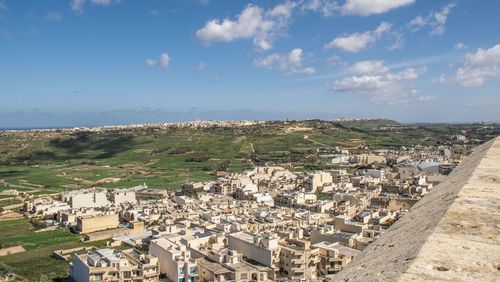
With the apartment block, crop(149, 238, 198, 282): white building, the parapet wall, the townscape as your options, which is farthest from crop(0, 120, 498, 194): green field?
the parapet wall

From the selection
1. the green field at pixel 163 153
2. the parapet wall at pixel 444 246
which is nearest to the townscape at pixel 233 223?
the parapet wall at pixel 444 246

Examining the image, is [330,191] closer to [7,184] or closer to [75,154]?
[7,184]

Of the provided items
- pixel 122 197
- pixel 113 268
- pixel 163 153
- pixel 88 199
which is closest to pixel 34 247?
pixel 113 268

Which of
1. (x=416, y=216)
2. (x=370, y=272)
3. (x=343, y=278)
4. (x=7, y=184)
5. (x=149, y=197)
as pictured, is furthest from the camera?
(x=7, y=184)

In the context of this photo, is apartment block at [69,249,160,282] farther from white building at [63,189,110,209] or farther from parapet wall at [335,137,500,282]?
white building at [63,189,110,209]

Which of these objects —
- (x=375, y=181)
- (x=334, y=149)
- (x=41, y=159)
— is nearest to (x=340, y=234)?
(x=375, y=181)

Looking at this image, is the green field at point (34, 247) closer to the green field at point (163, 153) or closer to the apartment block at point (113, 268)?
the apartment block at point (113, 268)
